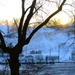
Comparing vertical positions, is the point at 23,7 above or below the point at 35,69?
above

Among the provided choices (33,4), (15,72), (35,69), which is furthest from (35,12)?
(35,69)

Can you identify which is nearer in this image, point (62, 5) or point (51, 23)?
point (62, 5)

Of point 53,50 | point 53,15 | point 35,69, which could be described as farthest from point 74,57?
point 53,15

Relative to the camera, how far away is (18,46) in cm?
1089

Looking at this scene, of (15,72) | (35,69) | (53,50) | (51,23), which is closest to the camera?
(15,72)

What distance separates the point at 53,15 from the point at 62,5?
1.55 ft

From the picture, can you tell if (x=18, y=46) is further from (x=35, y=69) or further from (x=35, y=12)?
(x=35, y=69)

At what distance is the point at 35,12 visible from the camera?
11258mm

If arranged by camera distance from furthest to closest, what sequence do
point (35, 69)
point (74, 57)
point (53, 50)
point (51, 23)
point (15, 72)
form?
point (53, 50) < point (74, 57) < point (35, 69) < point (51, 23) < point (15, 72)

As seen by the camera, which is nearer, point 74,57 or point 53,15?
point 53,15

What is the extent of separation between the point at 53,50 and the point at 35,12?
11358cm

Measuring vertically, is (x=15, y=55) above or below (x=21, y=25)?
below

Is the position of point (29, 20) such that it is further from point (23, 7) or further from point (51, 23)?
point (51, 23)

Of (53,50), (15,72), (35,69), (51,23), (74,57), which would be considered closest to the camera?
(15,72)
